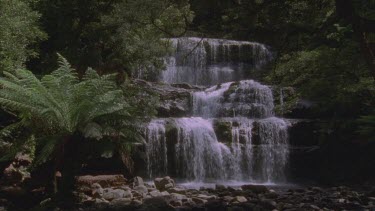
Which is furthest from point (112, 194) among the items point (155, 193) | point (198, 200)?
point (198, 200)

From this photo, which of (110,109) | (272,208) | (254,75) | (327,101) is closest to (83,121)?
(110,109)

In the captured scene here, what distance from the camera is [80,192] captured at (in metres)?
8.43

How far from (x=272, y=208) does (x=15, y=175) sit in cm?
455

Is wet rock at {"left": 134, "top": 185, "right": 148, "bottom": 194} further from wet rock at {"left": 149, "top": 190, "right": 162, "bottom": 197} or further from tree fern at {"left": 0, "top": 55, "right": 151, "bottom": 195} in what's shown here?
tree fern at {"left": 0, "top": 55, "right": 151, "bottom": 195}

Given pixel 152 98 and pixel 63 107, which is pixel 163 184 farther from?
pixel 63 107

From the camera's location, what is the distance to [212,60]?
61.6 feet

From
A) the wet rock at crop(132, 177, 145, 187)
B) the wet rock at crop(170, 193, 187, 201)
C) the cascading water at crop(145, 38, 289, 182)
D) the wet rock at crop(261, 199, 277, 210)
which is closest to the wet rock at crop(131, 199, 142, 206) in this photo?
the wet rock at crop(170, 193, 187, 201)

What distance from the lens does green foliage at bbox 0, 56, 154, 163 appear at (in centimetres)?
767

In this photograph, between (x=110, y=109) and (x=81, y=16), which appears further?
(x=81, y=16)

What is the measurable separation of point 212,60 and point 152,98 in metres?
8.89

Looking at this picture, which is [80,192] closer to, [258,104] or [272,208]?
[272,208]

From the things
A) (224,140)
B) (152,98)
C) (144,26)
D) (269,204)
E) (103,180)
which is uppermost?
(144,26)

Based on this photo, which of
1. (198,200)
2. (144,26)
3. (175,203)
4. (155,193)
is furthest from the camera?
(155,193)

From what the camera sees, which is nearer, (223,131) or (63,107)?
(63,107)
